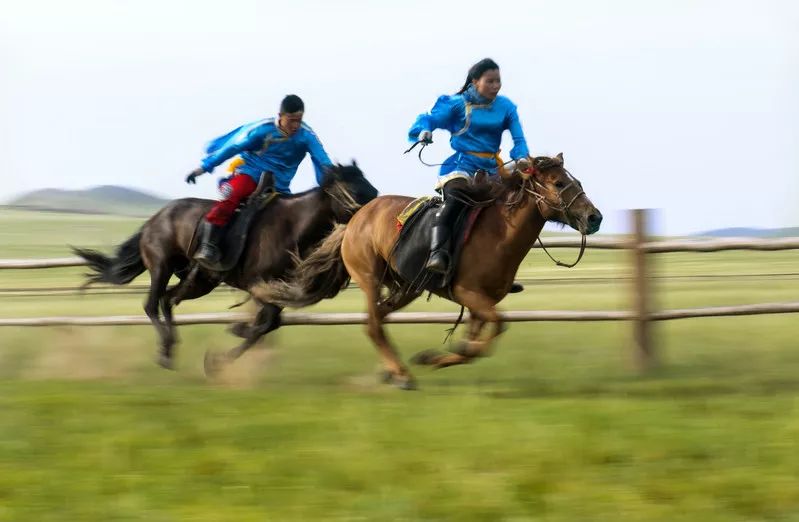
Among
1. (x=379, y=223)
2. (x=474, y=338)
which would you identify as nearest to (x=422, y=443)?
(x=474, y=338)

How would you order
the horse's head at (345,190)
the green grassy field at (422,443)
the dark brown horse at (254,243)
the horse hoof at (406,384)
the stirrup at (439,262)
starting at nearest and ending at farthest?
the green grassy field at (422,443) → the stirrup at (439,262) → the horse hoof at (406,384) → the horse's head at (345,190) → the dark brown horse at (254,243)

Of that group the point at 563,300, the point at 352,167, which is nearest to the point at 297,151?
the point at 352,167

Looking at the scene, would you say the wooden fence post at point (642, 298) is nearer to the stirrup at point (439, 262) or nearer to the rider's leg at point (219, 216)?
the stirrup at point (439, 262)

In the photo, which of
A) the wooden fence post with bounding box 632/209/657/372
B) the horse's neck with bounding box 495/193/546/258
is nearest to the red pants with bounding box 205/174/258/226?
the horse's neck with bounding box 495/193/546/258

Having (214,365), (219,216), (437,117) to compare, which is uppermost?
(437,117)

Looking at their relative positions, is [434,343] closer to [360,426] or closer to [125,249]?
[125,249]

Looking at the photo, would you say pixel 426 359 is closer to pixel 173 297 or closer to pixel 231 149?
pixel 231 149

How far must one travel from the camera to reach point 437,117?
884cm

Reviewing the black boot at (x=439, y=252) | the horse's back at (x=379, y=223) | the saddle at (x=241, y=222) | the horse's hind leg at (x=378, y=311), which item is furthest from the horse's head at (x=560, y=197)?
the saddle at (x=241, y=222)

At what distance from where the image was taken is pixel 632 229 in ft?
32.6

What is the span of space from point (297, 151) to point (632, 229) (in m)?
2.95

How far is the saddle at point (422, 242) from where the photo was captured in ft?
27.7

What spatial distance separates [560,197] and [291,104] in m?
2.88

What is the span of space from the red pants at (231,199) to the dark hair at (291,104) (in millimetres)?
694
